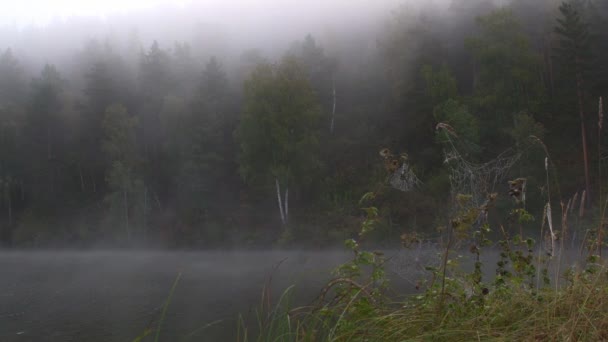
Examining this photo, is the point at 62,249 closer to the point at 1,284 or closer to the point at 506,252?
the point at 1,284

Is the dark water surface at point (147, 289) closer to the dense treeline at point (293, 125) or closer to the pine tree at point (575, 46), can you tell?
the dense treeline at point (293, 125)

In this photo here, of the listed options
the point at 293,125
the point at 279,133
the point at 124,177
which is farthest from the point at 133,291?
the point at 124,177

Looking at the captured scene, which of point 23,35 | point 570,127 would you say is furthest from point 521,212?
point 23,35

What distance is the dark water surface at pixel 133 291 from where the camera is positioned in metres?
11.8

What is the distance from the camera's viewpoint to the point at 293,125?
96.0 ft

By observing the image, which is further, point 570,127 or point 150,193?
point 150,193

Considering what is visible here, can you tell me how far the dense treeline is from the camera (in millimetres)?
27281

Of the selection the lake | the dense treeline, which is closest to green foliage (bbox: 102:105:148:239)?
the dense treeline

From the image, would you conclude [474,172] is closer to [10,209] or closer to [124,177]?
[124,177]

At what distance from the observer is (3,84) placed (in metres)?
40.8

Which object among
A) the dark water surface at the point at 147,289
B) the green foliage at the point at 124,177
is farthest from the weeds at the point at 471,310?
the green foliage at the point at 124,177

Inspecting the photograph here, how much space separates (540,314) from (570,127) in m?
28.4

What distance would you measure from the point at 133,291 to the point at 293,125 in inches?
562

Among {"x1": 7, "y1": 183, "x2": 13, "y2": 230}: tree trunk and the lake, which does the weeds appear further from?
{"x1": 7, "y1": 183, "x2": 13, "y2": 230}: tree trunk
